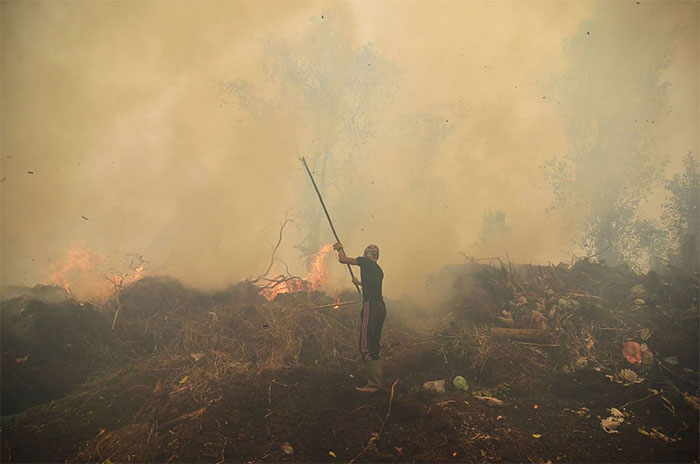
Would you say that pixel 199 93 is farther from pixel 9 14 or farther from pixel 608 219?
pixel 608 219

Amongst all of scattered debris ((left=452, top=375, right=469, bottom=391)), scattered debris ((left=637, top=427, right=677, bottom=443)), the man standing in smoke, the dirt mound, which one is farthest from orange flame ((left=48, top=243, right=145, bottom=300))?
scattered debris ((left=637, top=427, right=677, bottom=443))

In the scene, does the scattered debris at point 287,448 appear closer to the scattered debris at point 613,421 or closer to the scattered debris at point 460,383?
the scattered debris at point 460,383

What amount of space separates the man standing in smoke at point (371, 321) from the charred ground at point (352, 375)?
0.41m

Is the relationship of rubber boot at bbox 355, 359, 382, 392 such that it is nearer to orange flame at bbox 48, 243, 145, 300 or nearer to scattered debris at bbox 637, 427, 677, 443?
scattered debris at bbox 637, 427, 677, 443

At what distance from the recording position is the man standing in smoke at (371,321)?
632 cm

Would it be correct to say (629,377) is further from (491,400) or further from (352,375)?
(352,375)

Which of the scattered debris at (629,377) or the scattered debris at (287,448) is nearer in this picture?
the scattered debris at (287,448)

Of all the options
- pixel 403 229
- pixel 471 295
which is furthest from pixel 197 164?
pixel 471 295

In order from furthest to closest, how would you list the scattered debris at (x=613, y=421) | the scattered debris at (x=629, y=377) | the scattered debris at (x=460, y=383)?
the scattered debris at (x=460, y=383)
the scattered debris at (x=629, y=377)
the scattered debris at (x=613, y=421)

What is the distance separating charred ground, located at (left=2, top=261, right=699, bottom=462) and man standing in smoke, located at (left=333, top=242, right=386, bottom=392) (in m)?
0.41

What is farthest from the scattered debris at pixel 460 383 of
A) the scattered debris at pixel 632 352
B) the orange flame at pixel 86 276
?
the orange flame at pixel 86 276

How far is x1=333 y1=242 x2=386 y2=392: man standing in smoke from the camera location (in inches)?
249

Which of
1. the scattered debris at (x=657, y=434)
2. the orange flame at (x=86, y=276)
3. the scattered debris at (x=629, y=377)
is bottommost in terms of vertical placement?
the scattered debris at (x=657, y=434)

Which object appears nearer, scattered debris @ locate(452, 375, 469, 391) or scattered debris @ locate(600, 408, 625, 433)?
scattered debris @ locate(600, 408, 625, 433)
